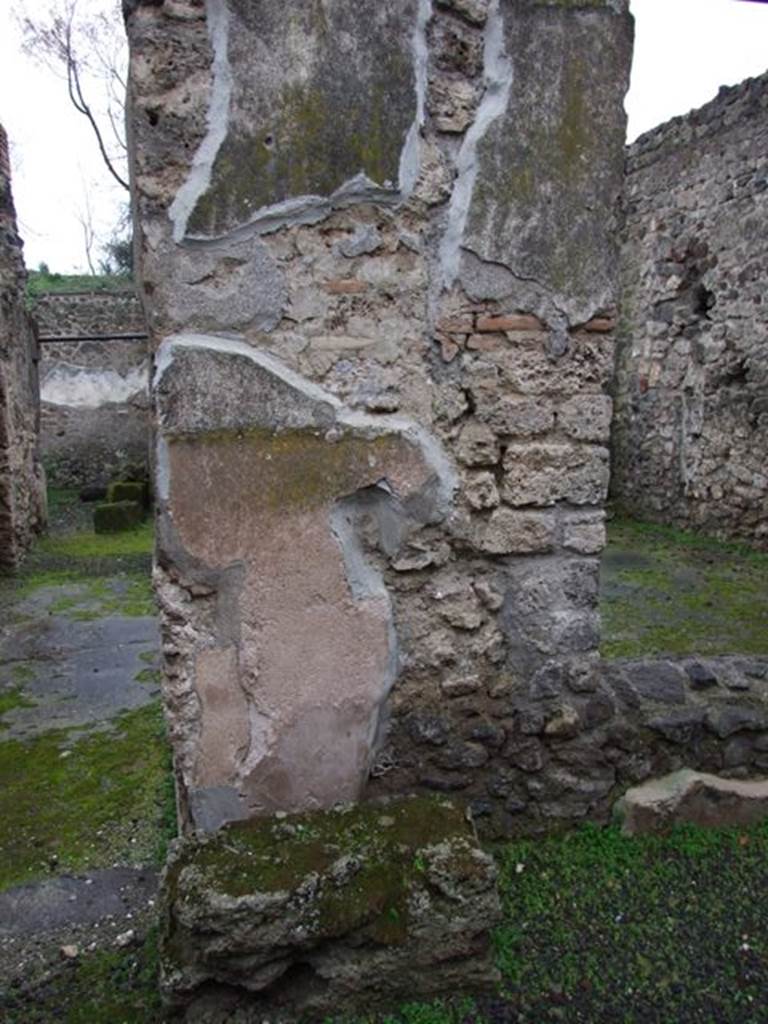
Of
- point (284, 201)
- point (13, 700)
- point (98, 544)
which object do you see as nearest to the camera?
point (284, 201)

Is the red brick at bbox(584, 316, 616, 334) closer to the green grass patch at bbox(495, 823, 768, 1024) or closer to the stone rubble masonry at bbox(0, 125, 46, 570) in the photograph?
the green grass patch at bbox(495, 823, 768, 1024)

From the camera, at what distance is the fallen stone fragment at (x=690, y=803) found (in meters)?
2.60

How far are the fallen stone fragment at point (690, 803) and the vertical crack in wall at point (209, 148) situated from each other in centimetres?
221

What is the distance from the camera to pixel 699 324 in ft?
27.6

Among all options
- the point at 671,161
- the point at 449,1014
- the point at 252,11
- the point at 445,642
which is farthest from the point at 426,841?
the point at 671,161

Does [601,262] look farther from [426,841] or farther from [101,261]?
[101,261]

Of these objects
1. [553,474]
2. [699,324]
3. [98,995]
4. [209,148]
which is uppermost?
[699,324]

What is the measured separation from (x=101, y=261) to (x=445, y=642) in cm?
2500

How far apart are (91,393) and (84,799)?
37.5 feet

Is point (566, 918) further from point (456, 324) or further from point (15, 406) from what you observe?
point (15, 406)

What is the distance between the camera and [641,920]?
2252 mm

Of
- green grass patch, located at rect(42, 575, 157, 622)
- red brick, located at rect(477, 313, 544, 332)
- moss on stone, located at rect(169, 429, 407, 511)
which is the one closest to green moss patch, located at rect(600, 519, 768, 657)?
red brick, located at rect(477, 313, 544, 332)

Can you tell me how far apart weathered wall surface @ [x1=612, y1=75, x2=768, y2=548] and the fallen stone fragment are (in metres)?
5.33

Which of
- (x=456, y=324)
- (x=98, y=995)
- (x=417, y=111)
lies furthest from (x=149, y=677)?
(x=417, y=111)
